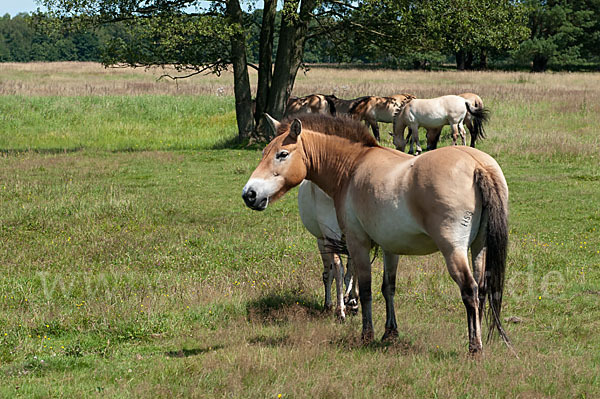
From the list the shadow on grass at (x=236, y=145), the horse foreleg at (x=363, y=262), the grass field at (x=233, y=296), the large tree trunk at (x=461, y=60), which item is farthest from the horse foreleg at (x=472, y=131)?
the large tree trunk at (x=461, y=60)

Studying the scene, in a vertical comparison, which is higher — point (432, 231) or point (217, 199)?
point (432, 231)

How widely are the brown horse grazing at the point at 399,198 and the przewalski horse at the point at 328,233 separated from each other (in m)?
0.95

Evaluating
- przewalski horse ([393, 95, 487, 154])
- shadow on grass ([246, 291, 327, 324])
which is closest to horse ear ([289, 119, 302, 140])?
shadow on grass ([246, 291, 327, 324])

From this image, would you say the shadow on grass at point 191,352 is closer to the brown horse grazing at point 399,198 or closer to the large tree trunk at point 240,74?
the brown horse grazing at point 399,198

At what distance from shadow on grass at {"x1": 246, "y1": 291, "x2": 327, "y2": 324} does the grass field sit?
28 mm

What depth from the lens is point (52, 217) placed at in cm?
1207

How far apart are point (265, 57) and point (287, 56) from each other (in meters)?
1.30

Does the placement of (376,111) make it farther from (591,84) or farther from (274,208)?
(591,84)

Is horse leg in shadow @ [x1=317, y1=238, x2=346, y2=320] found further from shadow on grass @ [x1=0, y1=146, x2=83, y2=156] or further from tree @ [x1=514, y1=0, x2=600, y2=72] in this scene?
tree @ [x1=514, y1=0, x2=600, y2=72]

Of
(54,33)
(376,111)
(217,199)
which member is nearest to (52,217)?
(217,199)

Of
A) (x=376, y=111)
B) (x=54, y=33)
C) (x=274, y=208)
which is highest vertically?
(x=54, y=33)

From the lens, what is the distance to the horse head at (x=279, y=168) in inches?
228

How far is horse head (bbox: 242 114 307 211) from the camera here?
5801 mm

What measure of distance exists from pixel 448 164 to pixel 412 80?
1712 inches
